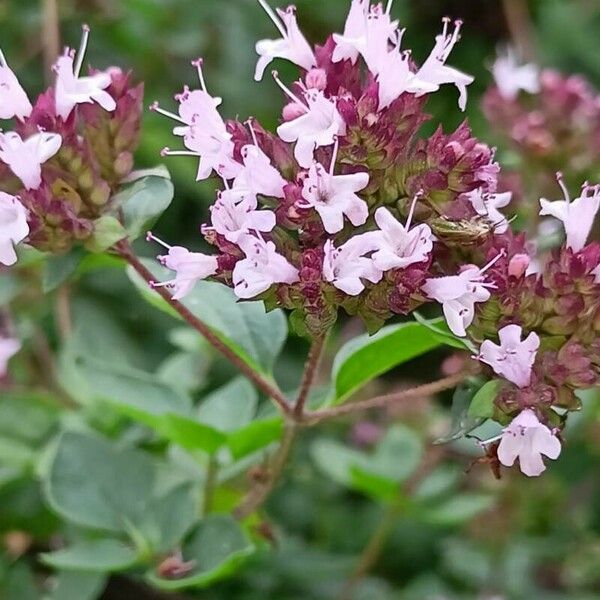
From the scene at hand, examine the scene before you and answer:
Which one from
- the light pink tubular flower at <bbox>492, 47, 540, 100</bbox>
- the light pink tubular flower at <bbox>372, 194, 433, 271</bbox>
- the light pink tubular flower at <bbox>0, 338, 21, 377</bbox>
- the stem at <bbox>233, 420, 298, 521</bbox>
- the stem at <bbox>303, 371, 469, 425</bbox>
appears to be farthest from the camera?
the light pink tubular flower at <bbox>492, 47, 540, 100</bbox>

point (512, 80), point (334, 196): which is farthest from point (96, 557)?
point (512, 80)

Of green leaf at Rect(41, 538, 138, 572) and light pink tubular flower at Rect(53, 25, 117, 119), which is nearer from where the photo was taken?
light pink tubular flower at Rect(53, 25, 117, 119)

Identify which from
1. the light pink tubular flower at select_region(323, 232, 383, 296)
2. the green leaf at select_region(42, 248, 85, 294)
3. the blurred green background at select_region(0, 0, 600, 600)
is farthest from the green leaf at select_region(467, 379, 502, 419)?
the blurred green background at select_region(0, 0, 600, 600)

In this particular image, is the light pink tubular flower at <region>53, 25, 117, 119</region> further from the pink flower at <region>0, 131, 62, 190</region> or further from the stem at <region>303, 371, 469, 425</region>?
the stem at <region>303, 371, 469, 425</region>

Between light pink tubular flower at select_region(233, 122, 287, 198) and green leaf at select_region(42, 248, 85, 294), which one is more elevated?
light pink tubular flower at select_region(233, 122, 287, 198)

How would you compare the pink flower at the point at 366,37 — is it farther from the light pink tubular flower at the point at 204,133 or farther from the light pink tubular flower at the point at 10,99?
the light pink tubular flower at the point at 10,99

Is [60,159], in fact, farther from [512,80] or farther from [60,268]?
[512,80]
